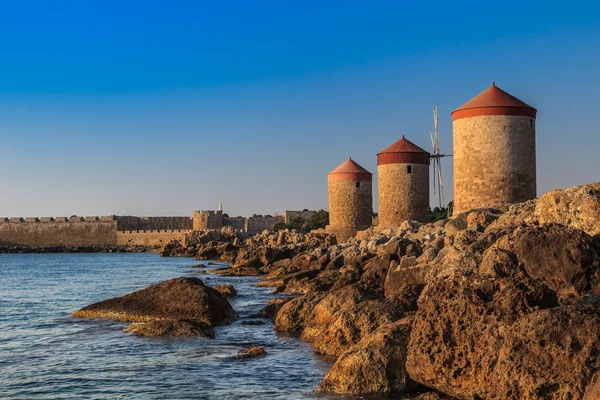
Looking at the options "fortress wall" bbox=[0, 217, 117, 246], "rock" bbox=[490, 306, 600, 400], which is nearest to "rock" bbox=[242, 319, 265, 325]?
"rock" bbox=[490, 306, 600, 400]

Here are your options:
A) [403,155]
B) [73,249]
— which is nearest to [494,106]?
[403,155]

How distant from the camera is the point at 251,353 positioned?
856cm

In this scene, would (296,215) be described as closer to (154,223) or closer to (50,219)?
(154,223)

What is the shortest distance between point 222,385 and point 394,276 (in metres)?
4.19

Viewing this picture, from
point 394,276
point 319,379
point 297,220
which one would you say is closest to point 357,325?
point 319,379

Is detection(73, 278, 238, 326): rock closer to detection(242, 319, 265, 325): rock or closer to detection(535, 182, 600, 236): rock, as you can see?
detection(242, 319, 265, 325): rock

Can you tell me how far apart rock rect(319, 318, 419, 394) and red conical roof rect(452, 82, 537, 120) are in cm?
1635

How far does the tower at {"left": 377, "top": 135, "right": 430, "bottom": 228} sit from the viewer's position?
96.8 feet

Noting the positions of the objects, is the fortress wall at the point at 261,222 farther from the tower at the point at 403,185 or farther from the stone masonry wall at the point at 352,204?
the tower at the point at 403,185

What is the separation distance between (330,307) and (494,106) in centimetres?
1459

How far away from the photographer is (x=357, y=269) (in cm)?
1594

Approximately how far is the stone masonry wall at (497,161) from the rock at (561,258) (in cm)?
1458

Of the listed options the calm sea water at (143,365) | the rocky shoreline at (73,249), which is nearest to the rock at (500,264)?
the calm sea water at (143,365)

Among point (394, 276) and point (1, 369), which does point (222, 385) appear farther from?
point (394, 276)
